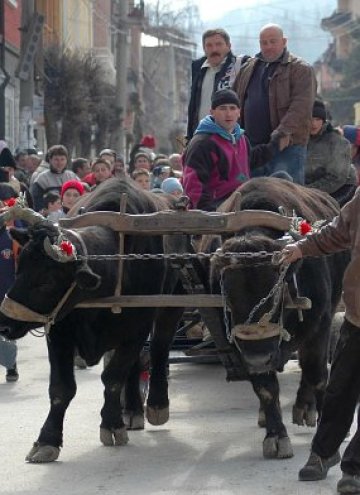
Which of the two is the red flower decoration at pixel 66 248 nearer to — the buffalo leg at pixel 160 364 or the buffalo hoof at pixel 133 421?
the buffalo leg at pixel 160 364

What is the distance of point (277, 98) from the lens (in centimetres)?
1107

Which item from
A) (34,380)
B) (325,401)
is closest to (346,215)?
(325,401)

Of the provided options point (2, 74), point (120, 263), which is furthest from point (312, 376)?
point (2, 74)

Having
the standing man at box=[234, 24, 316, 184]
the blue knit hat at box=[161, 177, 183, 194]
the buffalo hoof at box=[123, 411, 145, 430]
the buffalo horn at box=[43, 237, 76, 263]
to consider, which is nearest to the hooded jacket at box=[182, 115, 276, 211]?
the standing man at box=[234, 24, 316, 184]

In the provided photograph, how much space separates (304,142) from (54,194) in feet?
16.4

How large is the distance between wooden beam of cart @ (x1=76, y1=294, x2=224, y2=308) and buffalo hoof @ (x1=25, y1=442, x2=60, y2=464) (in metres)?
0.91

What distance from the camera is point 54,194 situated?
15391 millimetres

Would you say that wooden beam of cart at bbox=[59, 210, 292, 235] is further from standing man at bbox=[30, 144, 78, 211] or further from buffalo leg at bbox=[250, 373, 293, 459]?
standing man at bbox=[30, 144, 78, 211]

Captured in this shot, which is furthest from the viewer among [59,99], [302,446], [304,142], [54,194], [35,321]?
[59,99]

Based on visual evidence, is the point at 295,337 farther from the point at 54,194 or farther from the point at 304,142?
the point at 54,194

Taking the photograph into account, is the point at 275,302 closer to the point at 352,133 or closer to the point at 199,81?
the point at 199,81

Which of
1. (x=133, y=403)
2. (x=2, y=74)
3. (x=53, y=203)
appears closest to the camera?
(x=133, y=403)

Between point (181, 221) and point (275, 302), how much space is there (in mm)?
951

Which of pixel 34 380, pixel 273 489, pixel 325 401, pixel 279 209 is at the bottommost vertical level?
pixel 34 380
